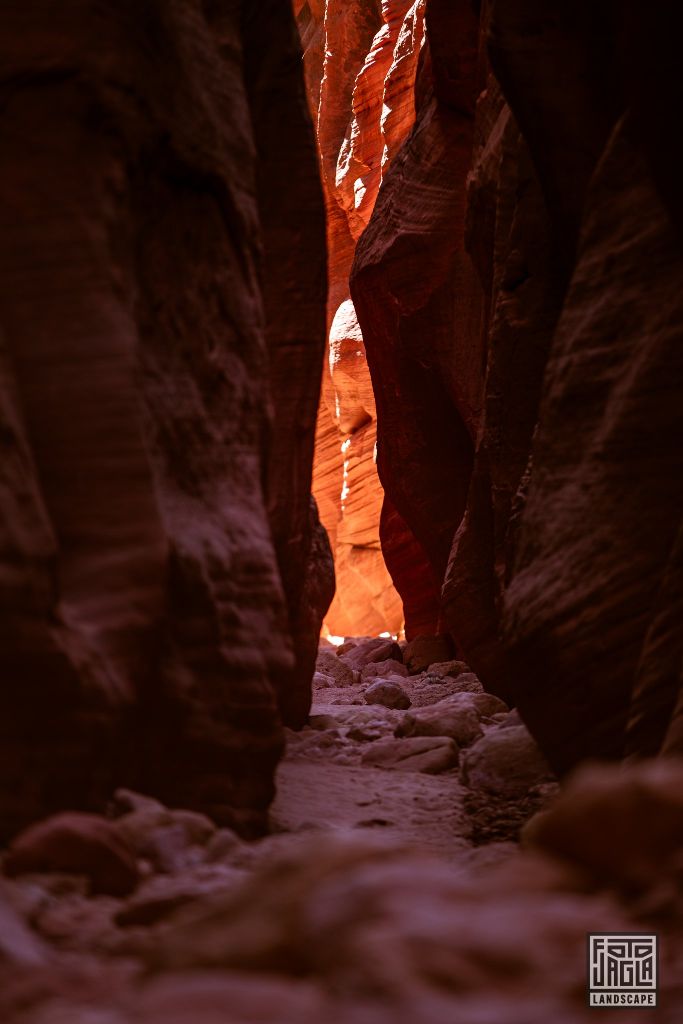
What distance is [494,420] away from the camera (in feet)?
32.8

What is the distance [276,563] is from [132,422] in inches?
92.7

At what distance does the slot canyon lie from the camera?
8.05 ft

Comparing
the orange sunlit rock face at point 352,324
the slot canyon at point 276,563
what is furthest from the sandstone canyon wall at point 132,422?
the orange sunlit rock face at point 352,324

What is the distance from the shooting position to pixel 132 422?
5.12 m

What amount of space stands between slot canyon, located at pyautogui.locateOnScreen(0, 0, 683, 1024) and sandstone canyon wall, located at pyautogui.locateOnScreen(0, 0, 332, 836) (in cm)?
2

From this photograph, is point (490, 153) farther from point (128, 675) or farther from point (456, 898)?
point (456, 898)

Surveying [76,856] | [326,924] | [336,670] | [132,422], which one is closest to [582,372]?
[132,422]

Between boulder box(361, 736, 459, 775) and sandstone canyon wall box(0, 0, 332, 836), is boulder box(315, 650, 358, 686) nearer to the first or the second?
boulder box(361, 736, 459, 775)

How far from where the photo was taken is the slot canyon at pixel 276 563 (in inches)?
96.7

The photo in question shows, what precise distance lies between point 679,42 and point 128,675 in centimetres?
470

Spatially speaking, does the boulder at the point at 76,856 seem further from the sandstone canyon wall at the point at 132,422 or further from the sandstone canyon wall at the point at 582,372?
the sandstone canyon wall at the point at 582,372

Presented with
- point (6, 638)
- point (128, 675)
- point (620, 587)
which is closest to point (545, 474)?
point (620, 587)

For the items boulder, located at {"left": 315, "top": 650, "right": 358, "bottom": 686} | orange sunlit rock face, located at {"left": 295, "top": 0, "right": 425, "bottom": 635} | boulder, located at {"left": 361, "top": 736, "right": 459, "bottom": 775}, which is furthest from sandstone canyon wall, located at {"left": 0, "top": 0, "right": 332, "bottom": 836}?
orange sunlit rock face, located at {"left": 295, "top": 0, "right": 425, "bottom": 635}

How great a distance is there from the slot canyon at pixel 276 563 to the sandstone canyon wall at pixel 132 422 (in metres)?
0.02
